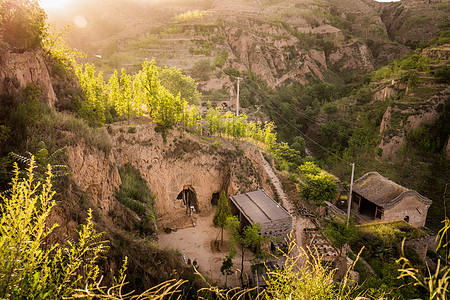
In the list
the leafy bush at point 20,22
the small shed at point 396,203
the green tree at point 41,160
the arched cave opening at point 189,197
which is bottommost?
the small shed at point 396,203

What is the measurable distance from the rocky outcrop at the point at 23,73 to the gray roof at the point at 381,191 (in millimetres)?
24650

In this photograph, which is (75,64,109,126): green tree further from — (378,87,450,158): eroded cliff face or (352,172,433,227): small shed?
(378,87,450,158): eroded cliff face

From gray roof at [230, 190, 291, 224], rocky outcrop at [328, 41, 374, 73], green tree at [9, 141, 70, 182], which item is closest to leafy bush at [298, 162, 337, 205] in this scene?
gray roof at [230, 190, 291, 224]

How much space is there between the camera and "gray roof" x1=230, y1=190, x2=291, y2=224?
1471 centimetres

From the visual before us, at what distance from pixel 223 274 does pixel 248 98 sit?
118ft

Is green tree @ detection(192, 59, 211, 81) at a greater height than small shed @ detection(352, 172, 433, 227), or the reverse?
green tree @ detection(192, 59, 211, 81)

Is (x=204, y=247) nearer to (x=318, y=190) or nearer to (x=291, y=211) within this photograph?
(x=291, y=211)

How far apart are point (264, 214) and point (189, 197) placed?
253 inches

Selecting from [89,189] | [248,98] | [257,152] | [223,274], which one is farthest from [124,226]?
[248,98]

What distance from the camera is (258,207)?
15.8 metres

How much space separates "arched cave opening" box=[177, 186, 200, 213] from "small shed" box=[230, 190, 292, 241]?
287cm

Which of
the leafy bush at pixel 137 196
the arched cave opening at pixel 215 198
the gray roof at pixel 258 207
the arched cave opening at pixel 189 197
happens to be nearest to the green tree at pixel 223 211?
the gray roof at pixel 258 207

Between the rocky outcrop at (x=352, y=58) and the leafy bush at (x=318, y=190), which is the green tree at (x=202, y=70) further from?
the rocky outcrop at (x=352, y=58)

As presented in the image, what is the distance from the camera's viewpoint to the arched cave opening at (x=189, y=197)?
18188 mm
